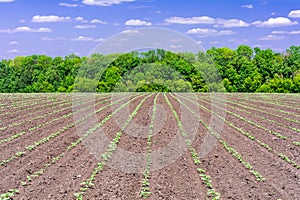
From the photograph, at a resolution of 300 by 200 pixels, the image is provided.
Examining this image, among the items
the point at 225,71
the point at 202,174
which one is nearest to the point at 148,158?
the point at 202,174

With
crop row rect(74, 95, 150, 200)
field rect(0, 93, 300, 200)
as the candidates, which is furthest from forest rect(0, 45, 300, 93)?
crop row rect(74, 95, 150, 200)

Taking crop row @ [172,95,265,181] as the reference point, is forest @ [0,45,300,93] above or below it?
above

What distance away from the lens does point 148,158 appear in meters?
9.25

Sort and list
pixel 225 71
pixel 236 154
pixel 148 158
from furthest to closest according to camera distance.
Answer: pixel 225 71 < pixel 236 154 < pixel 148 158

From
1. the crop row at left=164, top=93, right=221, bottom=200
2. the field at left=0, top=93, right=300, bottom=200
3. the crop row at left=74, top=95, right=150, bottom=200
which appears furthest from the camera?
the field at left=0, top=93, right=300, bottom=200

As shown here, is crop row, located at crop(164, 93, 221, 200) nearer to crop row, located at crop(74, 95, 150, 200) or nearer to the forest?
crop row, located at crop(74, 95, 150, 200)

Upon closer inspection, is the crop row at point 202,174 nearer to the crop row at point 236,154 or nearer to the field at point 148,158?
the field at point 148,158

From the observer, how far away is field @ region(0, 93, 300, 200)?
7.21m

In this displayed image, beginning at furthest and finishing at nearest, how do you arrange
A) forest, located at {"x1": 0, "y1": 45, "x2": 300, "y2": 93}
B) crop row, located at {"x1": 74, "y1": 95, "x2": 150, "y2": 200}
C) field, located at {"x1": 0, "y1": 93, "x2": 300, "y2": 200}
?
forest, located at {"x1": 0, "y1": 45, "x2": 300, "y2": 93}
field, located at {"x1": 0, "y1": 93, "x2": 300, "y2": 200}
crop row, located at {"x1": 74, "y1": 95, "x2": 150, "y2": 200}

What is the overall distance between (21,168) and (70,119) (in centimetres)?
703

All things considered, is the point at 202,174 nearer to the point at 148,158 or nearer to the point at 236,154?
the point at 148,158

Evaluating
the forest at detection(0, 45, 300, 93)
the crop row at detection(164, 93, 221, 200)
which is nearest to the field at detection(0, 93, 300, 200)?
the crop row at detection(164, 93, 221, 200)

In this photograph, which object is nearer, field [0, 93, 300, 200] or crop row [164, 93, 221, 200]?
crop row [164, 93, 221, 200]

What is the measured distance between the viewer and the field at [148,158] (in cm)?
721
